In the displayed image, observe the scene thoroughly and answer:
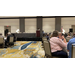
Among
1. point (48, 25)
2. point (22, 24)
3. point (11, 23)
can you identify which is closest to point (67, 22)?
point (48, 25)

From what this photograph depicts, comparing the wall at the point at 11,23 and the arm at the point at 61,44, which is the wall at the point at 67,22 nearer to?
the wall at the point at 11,23

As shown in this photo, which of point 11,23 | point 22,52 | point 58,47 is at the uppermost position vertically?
point 11,23

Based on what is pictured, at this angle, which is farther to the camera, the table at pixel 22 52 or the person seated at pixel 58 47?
the table at pixel 22 52

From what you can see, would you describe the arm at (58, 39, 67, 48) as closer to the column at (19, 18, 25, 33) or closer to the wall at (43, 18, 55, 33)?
the wall at (43, 18, 55, 33)

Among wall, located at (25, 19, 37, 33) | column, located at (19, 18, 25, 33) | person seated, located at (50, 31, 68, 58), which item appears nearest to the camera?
person seated, located at (50, 31, 68, 58)

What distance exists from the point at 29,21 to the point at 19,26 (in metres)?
1.67

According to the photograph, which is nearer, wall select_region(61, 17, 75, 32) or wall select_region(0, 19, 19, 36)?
wall select_region(61, 17, 75, 32)

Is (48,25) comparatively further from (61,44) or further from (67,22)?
(61,44)

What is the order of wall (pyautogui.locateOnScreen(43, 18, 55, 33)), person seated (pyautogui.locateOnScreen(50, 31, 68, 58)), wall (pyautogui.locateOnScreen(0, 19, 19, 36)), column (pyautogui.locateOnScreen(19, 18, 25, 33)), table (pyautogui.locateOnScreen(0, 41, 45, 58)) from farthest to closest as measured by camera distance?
1. wall (pyautogui.locateOnScreen(0, 19, 19, 36))
2. wall (pyautogui.locateOnScreen(43, 18, 55, 33))
3. column (pyautogui.locateOnScreen(19, 18, 25, 33))
4. table (pyautogui.locateOnScreen(0, 41, 45, 58))
5. person seated (pyautogui.locateOnScreen(50, 31, 68, 58))

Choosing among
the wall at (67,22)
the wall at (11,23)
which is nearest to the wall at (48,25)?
the wall at (67,22)

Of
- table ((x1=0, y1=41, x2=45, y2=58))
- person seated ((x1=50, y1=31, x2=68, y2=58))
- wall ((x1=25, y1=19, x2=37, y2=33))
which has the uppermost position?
wall ((x1=25, y1=19, x2=37, y2=33))

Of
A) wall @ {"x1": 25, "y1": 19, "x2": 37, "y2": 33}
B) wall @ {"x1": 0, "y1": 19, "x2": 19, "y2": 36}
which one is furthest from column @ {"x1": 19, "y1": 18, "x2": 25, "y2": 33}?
wall @ {"x1": 0, "y1": 19, "x2": 19, "y2": 36}

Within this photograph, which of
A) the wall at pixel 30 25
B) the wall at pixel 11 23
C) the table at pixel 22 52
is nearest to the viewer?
the table at pixel 22 52
